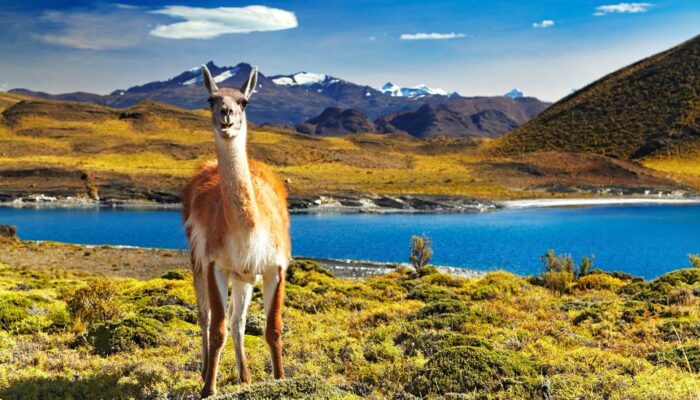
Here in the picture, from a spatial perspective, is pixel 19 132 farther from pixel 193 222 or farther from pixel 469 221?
pixel 193 222

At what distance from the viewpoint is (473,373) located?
7.35 m

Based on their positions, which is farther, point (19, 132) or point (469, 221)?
point (19, 132)

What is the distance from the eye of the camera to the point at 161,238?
47.3m

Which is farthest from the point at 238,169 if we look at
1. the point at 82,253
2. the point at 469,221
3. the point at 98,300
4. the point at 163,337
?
the point at 469,221

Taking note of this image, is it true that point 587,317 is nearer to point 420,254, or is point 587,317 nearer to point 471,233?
point 420,254

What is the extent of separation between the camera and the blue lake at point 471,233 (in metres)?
38.2

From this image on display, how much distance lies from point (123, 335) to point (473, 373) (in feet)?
17.7

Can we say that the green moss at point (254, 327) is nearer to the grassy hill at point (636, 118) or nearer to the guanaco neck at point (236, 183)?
the guanaco neck at point (236, 183)

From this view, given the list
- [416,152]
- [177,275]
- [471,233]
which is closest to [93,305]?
[177,275]

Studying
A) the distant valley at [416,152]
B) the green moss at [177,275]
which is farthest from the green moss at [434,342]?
the distant valley at [416,152]

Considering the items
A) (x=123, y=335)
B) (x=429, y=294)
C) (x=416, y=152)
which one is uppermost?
(x=416, y=152)

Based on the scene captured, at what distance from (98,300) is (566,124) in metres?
129

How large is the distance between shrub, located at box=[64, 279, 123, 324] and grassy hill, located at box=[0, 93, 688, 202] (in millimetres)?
47323

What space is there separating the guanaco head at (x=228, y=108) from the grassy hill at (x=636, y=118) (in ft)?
355
